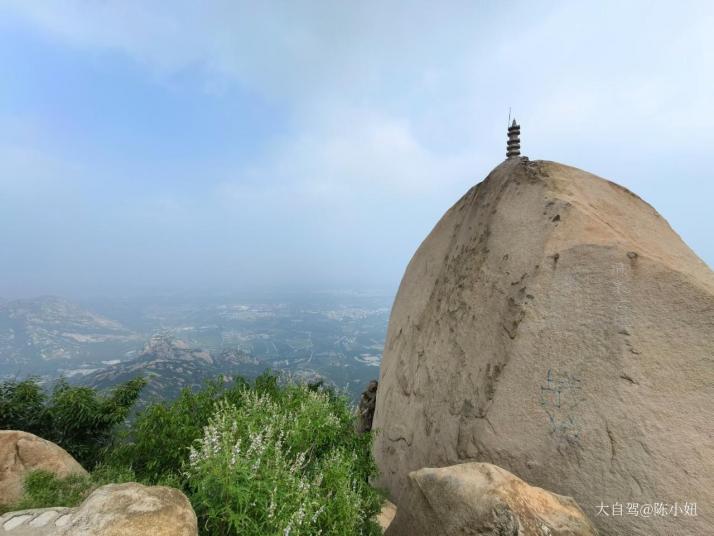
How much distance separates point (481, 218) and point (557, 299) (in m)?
3.48

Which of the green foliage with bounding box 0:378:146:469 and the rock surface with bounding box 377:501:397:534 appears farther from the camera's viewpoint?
the green foliage with bounding box 0:378:146:469

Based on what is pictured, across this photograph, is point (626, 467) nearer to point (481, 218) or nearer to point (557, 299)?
point (557, 299)

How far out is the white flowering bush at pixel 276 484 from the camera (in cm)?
460

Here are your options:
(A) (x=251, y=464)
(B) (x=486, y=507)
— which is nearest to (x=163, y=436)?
(A) (x=251, y=464)

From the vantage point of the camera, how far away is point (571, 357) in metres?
5.93

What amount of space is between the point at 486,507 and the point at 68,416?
14960 millimetres

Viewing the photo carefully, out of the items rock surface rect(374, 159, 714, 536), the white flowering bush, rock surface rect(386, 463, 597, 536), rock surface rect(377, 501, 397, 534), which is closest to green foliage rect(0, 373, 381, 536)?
the white flowering bush

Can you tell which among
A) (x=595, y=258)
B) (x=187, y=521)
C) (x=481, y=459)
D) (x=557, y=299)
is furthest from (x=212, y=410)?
(x=595, y=258)

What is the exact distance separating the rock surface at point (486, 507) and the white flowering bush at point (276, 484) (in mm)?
1037

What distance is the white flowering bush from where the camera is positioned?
4.60 metres

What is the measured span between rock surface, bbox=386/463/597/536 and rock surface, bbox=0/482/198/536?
3.07 meters

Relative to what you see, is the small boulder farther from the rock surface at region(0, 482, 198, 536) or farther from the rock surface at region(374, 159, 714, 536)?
the rock surface at region(374, 159, 714, 536)

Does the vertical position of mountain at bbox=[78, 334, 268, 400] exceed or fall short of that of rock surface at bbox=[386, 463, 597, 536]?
it falls short

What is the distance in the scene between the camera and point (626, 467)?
16.5ft
